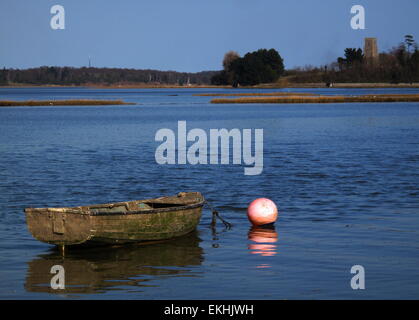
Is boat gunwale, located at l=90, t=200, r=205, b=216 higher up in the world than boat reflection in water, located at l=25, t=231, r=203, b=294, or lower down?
higher up

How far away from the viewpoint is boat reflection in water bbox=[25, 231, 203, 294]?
56.0 feet

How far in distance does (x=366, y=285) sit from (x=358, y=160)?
96.5 feet

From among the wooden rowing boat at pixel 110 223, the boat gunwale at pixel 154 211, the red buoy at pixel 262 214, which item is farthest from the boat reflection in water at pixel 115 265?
the red buoy at pixel 262 214

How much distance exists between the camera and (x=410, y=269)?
702 inches

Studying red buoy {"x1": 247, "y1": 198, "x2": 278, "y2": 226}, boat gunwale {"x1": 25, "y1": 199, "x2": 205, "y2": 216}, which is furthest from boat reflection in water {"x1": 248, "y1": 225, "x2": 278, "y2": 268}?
boat gunwale {"x1": 25, "y1": 199, "x2": 205, "y2": 216}

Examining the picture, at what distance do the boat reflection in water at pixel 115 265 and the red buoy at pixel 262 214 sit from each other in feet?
8.03

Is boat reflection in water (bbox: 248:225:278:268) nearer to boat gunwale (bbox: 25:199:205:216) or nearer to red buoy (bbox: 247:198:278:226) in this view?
red buoy (bbox: 247:198:278:226)

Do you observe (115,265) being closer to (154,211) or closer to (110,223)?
(110,223)

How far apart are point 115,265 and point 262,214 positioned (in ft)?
19.5

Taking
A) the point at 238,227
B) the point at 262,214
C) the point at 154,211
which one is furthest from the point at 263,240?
the point at 154,211

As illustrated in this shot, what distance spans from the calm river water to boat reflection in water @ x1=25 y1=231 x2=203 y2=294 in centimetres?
3

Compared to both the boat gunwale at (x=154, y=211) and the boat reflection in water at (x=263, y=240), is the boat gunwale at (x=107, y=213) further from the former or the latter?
the boat reflection in water at (x=263, y=240)

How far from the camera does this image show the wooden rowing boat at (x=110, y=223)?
19.0 meters
